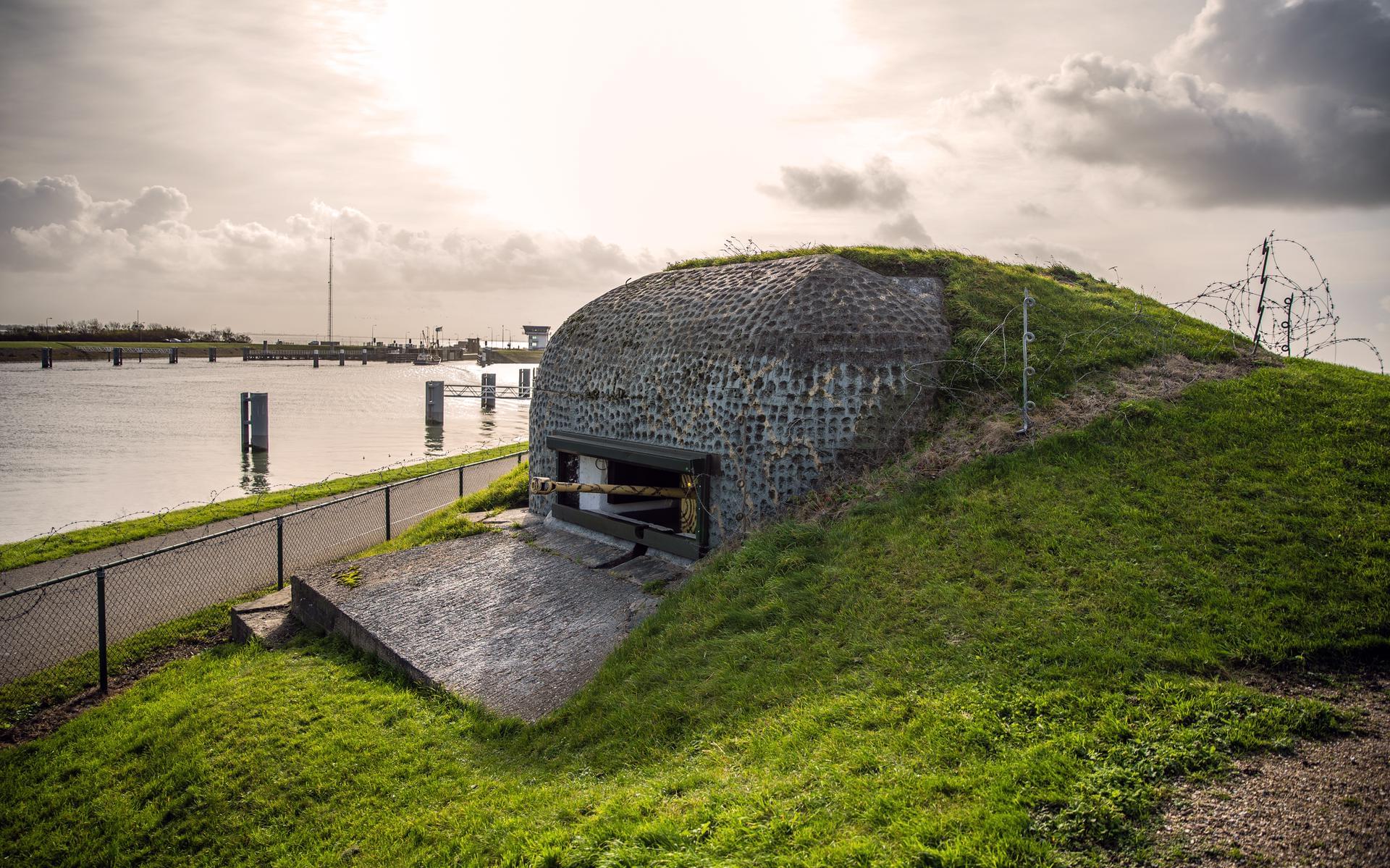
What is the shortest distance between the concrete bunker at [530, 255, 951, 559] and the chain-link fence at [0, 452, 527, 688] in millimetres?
4729

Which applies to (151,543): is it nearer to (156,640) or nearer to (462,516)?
(156,640)

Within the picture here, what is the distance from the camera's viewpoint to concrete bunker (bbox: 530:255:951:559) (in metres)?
9.05

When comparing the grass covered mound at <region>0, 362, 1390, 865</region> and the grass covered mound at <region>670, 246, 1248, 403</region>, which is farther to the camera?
the grass covered mound at <region>670, 246, 1248, 403</region>

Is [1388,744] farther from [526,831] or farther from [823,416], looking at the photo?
[823,416]

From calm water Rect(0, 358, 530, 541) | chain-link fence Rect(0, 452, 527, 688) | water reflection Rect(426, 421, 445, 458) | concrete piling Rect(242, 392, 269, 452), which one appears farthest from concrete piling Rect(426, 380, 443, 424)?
chain-link fence Rect(0, 452, 527, 688)

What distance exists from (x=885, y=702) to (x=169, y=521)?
17.0m

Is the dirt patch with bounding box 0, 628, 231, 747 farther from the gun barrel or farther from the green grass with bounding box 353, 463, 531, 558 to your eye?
the gun barrel

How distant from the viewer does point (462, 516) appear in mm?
13180

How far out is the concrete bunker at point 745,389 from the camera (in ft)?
29.7

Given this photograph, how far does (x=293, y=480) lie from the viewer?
22828 millimetres

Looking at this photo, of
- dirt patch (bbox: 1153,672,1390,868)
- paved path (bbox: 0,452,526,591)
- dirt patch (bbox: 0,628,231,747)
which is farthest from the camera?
paved path (bbox: 0,452,526,591)

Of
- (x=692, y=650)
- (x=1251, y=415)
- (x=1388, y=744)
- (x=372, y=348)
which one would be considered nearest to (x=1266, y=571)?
(x=1388, y=744)

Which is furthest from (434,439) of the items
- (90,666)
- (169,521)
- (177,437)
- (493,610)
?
(493,610)

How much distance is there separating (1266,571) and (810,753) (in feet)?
13.1
